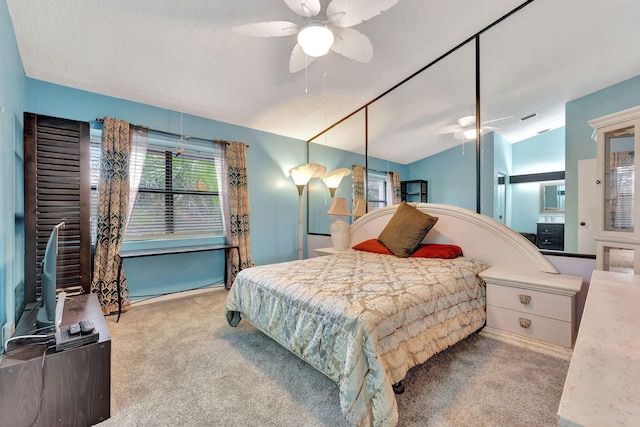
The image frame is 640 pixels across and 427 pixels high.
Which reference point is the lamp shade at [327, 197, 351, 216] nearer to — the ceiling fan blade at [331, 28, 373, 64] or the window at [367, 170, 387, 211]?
the window at [367, 170, 387, 211]

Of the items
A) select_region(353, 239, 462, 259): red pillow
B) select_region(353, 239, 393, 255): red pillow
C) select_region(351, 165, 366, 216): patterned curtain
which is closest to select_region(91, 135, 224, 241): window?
select_region(351, 165, 366, 216): patterned curtain

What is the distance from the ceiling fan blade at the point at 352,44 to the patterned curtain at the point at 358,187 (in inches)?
Result: 78.1

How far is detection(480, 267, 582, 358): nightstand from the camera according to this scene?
1.92m

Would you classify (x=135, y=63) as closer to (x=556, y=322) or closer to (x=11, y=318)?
(x=11, y=318)

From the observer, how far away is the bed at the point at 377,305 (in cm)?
126

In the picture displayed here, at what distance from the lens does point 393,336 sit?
143cm

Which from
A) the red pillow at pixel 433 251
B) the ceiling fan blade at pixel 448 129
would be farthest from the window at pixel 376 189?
the ceiling fan blade at pixel 448 129

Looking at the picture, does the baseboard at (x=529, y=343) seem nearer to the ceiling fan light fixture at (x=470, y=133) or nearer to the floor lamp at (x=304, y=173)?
the ceiling fan light fixture at (x=470, y=133)

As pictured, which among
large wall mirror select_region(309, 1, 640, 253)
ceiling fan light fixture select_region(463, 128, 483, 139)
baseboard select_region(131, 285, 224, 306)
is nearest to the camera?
large wall mirror select_region(309, 1, 640, 253)

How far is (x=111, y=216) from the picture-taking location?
303 cm

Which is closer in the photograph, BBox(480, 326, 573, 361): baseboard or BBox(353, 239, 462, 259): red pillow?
BBox(480, 326, 573, 361): baseboard

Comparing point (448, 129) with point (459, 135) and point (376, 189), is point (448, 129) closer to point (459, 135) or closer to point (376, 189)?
A: point (459, 135)

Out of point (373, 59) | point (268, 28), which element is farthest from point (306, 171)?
point (268, 28)

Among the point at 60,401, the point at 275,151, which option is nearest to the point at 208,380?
the point at 60,401
